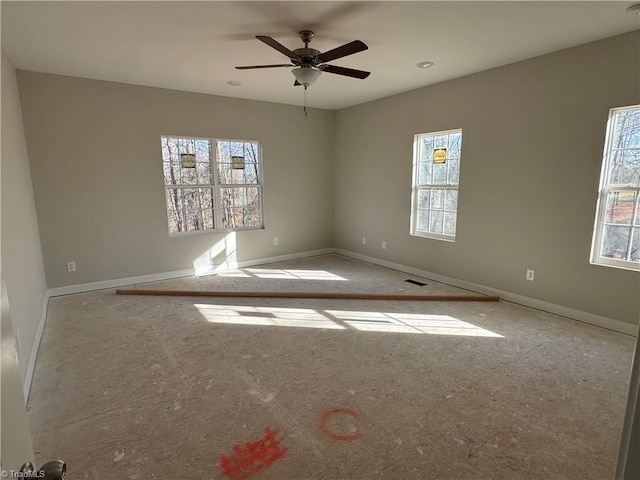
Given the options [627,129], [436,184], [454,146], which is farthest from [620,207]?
[436,184]

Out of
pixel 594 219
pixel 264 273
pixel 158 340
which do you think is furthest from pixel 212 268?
pixel 594 219

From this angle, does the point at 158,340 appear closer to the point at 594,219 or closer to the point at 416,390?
the point at 416,390

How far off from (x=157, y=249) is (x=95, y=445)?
10.9 ft

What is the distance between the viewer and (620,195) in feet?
10.4

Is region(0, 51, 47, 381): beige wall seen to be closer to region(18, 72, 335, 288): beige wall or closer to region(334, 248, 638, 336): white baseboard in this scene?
region(18, 72, 335, 288): beige wall

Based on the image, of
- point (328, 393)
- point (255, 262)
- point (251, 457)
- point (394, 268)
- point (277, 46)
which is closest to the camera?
point (251, 457)

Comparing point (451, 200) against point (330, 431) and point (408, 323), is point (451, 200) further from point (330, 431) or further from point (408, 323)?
point (330, 431)

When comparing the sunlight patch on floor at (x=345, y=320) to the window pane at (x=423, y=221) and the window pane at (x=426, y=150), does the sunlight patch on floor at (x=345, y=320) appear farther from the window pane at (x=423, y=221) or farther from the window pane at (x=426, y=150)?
the window pane at (x=426, y=150)

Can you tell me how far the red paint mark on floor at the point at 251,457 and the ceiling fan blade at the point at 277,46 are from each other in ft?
8.43

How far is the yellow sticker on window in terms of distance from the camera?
4.65 m

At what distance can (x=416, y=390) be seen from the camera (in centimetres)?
235

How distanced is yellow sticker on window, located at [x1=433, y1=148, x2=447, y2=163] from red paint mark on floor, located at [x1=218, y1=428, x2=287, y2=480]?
3966mm

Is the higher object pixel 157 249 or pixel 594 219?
pixel 594 219

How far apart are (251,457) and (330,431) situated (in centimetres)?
45
